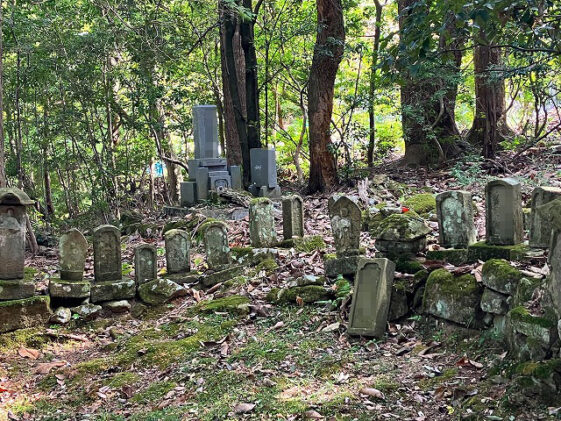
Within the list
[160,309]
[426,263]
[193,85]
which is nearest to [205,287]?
[160,309]

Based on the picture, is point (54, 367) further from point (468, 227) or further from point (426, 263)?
point (468, 227)

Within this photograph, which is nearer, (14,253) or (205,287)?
(14,253)

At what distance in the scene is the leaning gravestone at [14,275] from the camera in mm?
6172

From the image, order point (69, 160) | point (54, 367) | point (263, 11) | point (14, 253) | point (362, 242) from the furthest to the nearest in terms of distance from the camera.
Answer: point (263, 11) < point (69, 160) < point (362, 242) < point (14, 253) < point (54, 367)

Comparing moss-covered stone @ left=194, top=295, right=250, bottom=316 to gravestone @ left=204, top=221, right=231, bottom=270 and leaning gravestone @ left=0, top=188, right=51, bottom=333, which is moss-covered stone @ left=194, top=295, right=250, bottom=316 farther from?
leaning gravestone @ left=0, top=188, right=51, bottom=333

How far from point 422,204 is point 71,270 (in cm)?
532

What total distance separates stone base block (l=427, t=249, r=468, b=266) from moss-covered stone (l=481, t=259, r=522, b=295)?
693mm

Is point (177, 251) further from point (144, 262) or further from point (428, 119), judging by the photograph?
point (428, 119)

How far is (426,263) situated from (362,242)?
6.39 ft

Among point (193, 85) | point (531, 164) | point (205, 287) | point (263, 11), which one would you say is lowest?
point (205, 287)

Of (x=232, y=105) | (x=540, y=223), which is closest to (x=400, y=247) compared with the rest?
(x=540, y=223)

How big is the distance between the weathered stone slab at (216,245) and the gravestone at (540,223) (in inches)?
153

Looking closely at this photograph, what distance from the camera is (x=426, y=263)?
227 inches

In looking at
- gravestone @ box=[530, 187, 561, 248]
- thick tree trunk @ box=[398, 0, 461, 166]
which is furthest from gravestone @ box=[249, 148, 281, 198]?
gravestone @ box=[530, 187, 561, 248]
